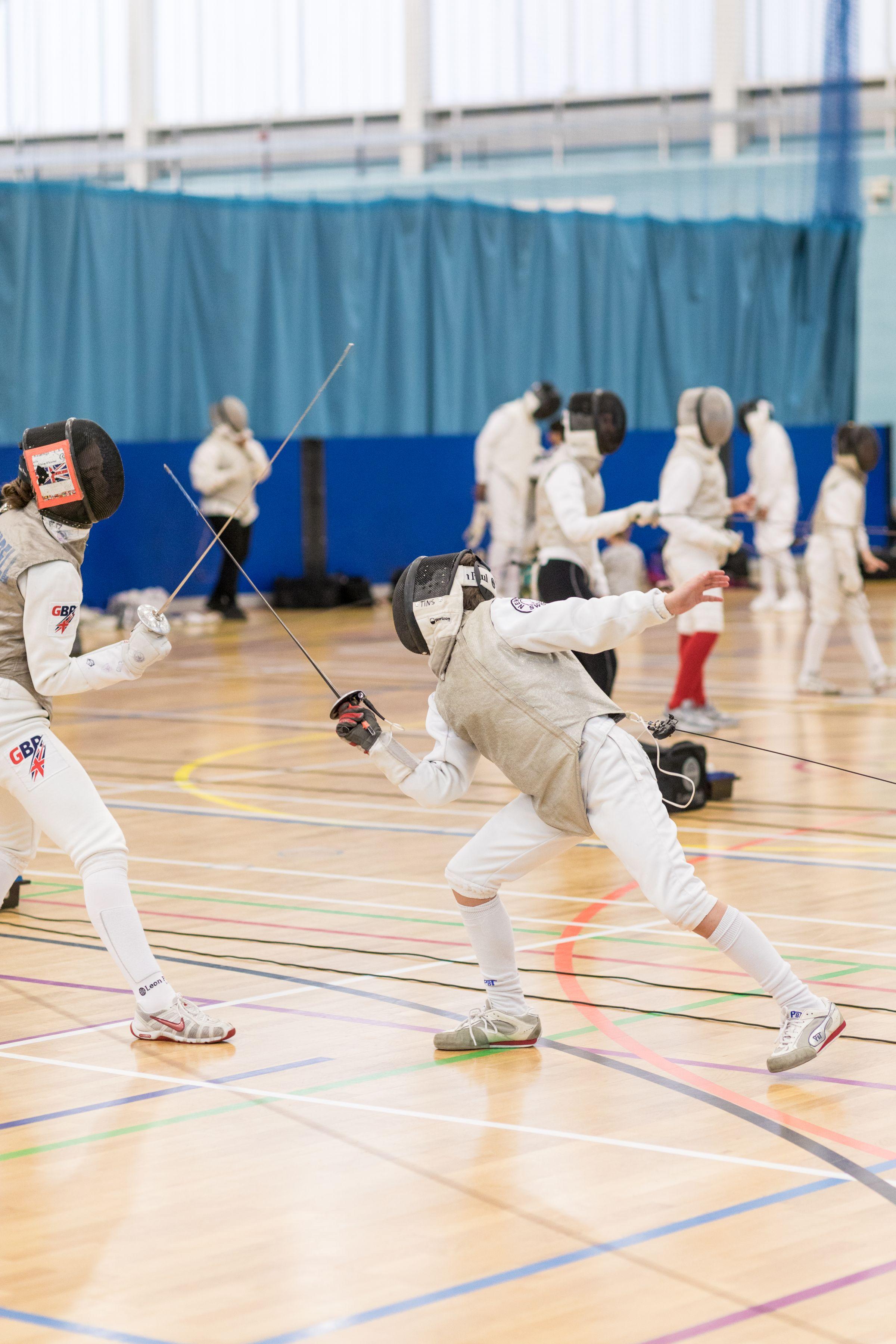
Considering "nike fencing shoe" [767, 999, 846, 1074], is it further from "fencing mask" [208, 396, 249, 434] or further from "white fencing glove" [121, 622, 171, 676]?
"fencing mask" [208, 396, 249, 434]

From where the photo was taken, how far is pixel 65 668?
4.09 m

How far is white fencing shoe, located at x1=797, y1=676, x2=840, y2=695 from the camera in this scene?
10211mm

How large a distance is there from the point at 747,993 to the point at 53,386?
10502mm

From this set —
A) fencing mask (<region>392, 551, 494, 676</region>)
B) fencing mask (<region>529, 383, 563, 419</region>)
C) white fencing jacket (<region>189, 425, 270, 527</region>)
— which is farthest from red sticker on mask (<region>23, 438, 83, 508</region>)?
white fencing jacket (<region>189, 425, 270, 527</region>)

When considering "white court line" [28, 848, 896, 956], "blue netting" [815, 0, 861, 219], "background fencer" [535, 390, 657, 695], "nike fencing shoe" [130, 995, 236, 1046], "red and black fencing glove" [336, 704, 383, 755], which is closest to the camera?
"red and black fencing glove" [336, 704, 383, 755]

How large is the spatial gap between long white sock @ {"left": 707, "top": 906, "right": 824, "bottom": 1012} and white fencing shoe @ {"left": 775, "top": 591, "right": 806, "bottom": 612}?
11.6 m

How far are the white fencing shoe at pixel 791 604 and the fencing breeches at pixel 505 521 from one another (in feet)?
7.43

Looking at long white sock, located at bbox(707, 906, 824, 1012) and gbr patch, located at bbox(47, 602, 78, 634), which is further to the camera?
gbr patch, located at bbox(47, 602, 78, 634)

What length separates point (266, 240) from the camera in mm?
15625

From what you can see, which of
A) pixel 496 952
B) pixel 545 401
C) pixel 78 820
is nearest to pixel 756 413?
pixel 545 401

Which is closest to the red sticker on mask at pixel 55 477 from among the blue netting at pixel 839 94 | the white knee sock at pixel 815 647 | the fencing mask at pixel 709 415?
the fencing mask at pixel 709 415

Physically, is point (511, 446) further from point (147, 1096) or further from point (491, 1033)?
point (147, 1096)

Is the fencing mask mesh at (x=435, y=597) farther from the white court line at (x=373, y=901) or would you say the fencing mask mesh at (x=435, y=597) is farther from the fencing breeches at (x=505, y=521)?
the fencing breeches at (x=505, y=521)

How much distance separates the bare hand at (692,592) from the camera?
378cm
